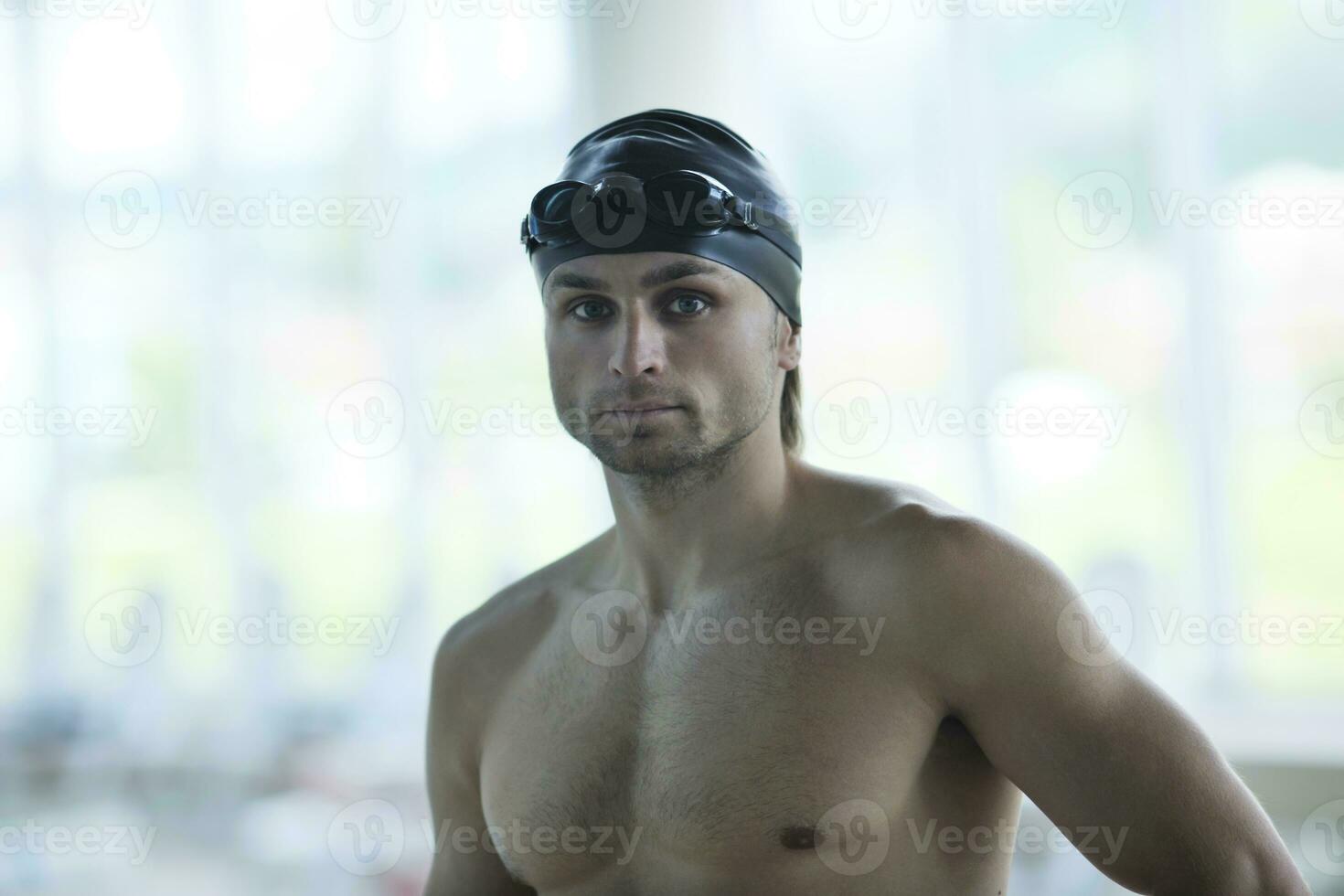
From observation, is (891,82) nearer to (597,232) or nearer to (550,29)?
(550,29)

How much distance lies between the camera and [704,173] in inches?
51.3

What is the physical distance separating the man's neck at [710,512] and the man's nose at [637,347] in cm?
14

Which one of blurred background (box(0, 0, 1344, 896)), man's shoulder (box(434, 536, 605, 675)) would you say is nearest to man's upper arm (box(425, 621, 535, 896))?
man's shoulder (box(434, 536, 605, 675))

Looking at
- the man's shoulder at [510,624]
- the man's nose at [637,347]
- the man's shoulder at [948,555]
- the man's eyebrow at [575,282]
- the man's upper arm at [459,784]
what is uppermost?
the man's eyebrow at [575,282]

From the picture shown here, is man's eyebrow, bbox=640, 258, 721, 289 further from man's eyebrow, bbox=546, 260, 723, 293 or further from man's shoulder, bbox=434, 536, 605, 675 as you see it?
man's shoulder, bbox=434, 536, 605, 675

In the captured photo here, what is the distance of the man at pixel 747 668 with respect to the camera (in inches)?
42.8

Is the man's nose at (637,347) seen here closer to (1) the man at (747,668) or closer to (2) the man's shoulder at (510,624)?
(1) the man at (747,668)

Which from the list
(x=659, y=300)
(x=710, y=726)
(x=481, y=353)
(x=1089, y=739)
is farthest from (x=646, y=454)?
(x=481, y=353)

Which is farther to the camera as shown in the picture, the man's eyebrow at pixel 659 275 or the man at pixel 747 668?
the man's eyebrow at pixel 659 275

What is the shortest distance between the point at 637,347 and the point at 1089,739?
55cm

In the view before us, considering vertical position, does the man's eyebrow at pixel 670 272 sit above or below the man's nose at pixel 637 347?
above

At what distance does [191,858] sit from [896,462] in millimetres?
1719

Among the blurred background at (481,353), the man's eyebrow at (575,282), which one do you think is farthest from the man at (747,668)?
the blurred background at (481,353)

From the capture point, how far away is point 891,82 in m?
2.24
